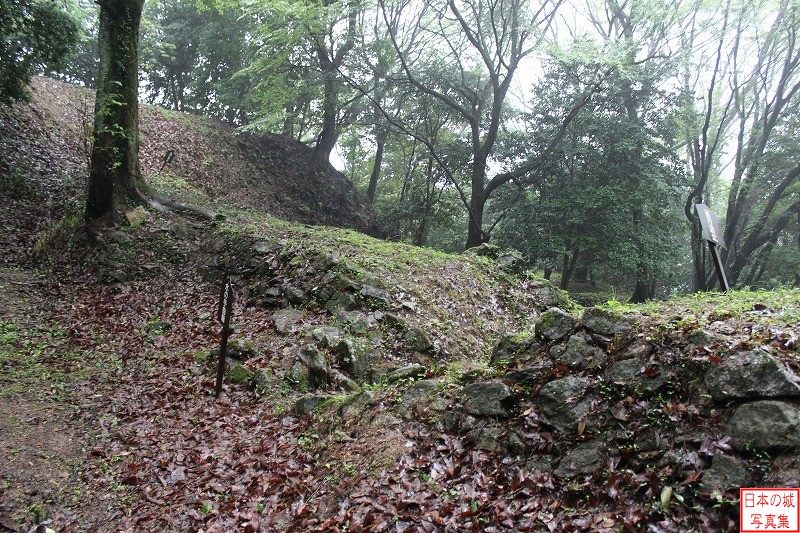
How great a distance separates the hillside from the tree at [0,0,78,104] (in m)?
3.31

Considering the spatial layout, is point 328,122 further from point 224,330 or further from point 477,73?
point 224,330

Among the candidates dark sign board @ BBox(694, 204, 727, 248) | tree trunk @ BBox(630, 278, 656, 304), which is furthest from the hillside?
tree trunk @ BBox(630, 278, 656, 304)

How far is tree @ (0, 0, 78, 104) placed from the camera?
9781 mm

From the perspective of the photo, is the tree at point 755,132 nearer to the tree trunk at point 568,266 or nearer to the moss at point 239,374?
the tree trunk at point 568,266

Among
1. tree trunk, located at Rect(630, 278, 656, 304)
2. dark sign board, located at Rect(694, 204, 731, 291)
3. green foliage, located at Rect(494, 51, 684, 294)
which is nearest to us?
dark sign board, located at Rect(694, 204, 731, 291)

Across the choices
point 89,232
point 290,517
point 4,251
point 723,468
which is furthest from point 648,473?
point 4,251

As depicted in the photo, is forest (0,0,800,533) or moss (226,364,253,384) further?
moss (226,364,253,384)

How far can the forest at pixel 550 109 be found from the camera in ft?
48.6

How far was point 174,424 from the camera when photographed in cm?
557

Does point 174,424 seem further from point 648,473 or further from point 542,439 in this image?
point 648,473

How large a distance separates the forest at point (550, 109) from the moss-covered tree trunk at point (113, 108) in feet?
10.00

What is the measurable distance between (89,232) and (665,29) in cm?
1905

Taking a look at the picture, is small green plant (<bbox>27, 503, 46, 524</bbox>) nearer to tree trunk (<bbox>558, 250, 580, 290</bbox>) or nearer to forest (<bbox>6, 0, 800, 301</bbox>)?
forest (<bbox>6, 0, 800, 301</bbox>)

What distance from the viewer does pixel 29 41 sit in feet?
33.5
